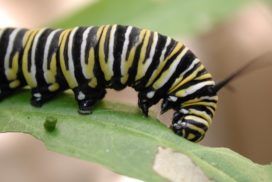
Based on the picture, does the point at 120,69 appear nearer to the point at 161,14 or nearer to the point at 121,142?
the point at 161,14

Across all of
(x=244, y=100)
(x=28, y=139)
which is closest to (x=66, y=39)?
(x=28, y=139)

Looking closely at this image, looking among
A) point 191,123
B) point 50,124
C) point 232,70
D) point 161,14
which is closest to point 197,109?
point 191,123

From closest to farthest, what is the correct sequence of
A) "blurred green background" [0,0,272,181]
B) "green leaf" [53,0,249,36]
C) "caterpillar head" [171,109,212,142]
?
"caterpillar head" [171,109,212,142]
"green leaf" [53,0,249,36]
"blurred green background" [0,0,272,181]

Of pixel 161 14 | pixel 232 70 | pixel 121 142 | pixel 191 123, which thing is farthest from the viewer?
pixel 232 70

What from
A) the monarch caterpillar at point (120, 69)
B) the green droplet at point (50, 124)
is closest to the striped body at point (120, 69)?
the monarch caterpillar at point (120, 69)

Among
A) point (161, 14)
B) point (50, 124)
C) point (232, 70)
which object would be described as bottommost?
point (232, 70)

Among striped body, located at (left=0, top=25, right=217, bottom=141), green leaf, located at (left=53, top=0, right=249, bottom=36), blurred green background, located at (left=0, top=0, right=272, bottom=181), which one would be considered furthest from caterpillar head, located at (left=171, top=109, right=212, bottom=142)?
blurred green background, located at (left=0, top=0, right=272, bottom=181)

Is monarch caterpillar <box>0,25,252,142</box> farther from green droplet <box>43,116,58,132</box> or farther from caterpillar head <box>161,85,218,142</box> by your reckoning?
green droplet <box>43,116,58,132</box>
